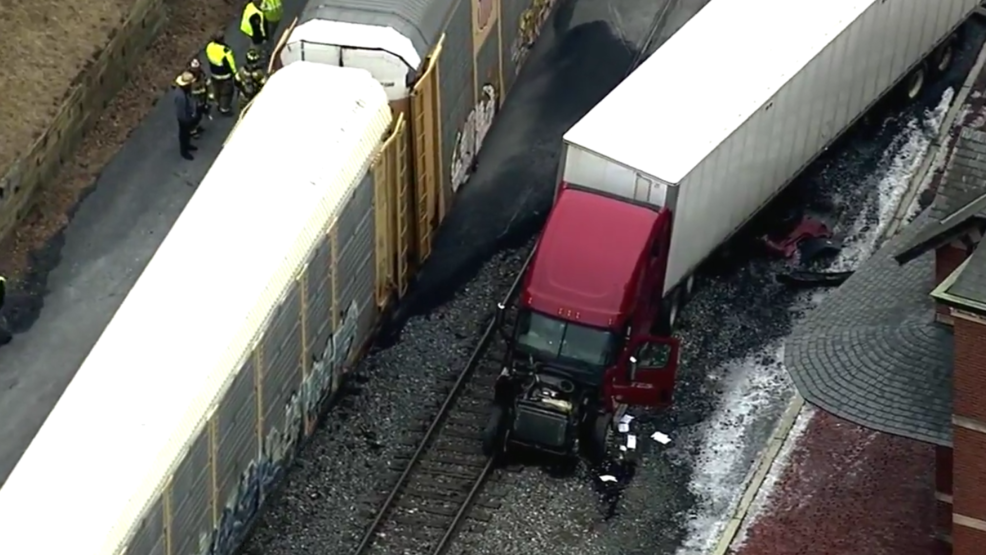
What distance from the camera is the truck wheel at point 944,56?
34531 millimetres

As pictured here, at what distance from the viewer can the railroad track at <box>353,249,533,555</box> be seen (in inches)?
1052

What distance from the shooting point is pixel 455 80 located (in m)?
30.4

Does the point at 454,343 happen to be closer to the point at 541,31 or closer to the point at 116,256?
the point at 116,256

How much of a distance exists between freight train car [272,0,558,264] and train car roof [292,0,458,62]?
0.05ft

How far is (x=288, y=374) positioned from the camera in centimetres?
2619

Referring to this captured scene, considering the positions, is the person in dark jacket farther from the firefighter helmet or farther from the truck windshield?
the truck windshield

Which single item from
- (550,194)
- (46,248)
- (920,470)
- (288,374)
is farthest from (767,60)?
(46,248)

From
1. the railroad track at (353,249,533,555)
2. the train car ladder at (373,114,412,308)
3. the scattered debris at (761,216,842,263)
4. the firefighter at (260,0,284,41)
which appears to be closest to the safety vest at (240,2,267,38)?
the firefighter at (260,0,284,41)

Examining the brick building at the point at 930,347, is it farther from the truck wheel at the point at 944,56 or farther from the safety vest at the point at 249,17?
the safety vest at the point at 249,17

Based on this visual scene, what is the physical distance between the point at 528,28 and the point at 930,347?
12.4m

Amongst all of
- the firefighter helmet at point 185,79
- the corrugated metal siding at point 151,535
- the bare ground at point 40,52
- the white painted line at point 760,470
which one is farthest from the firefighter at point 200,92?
the corrugated metal siding at point 151,535

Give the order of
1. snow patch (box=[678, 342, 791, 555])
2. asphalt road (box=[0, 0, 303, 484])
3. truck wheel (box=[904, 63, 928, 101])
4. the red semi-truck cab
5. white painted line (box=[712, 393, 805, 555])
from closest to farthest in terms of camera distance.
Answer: white painted line (box=[712, 393, 805, 555]) < snow patch (box=[678, 342, 791, 555]) < the red semi-truck cab < asphalt road (box=[0, 0, 303, 484]) < truck wheel (box=[904, 63, 928, 101])

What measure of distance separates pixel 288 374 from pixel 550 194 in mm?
7762

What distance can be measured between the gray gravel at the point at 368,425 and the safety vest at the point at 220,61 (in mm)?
5850
